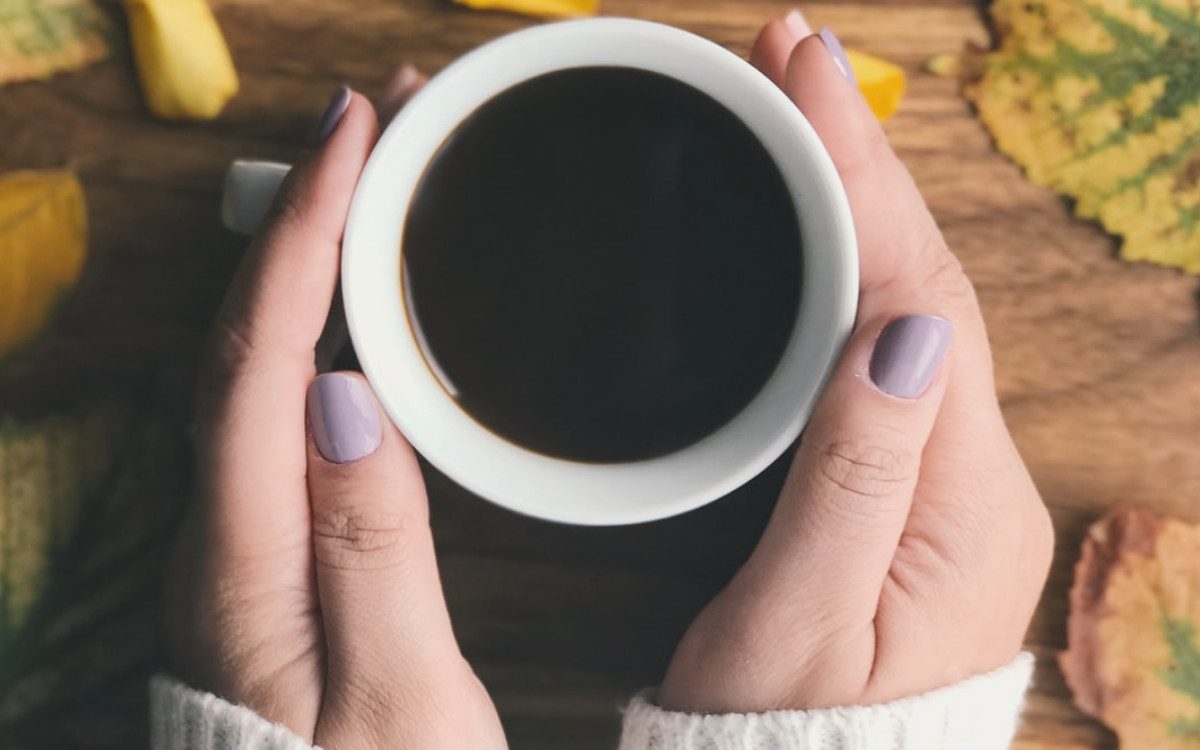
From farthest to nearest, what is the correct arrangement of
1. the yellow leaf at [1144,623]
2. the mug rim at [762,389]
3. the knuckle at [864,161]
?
the yellow leaf at [1144,623], the knuckle at [864,161], the mug rim at [762,389]

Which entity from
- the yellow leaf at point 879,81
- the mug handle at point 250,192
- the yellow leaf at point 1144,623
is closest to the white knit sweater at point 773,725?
the yellow leaf at point 1144,623

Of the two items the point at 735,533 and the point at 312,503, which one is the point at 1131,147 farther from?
the point at 312,503

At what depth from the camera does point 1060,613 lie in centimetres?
85

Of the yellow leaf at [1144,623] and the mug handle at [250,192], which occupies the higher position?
the mug handle at [250,192]

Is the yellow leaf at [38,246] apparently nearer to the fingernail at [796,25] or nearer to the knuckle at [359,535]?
the knuckle at [359,535]

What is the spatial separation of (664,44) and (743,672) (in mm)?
397

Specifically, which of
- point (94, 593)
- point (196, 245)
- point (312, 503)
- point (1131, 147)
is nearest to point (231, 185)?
point (196, 245)

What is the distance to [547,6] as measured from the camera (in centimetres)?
82

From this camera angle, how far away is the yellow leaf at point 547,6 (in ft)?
2.68

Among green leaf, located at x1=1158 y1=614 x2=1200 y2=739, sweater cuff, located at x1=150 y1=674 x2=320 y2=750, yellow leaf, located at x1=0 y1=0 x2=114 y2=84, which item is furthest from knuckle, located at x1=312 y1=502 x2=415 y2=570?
green leaf, located at x1=1158 y1=614 x2=1200 y2=739

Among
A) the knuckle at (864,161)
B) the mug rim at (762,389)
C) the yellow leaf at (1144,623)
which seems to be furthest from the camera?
the yellow leaf at (1144,623)

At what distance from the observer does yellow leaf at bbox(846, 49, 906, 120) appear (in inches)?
32.3

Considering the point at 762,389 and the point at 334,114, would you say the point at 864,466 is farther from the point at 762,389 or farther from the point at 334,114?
the point at 334,114

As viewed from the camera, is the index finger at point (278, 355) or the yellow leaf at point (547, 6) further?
the yellow leaf at point (547, 6)
